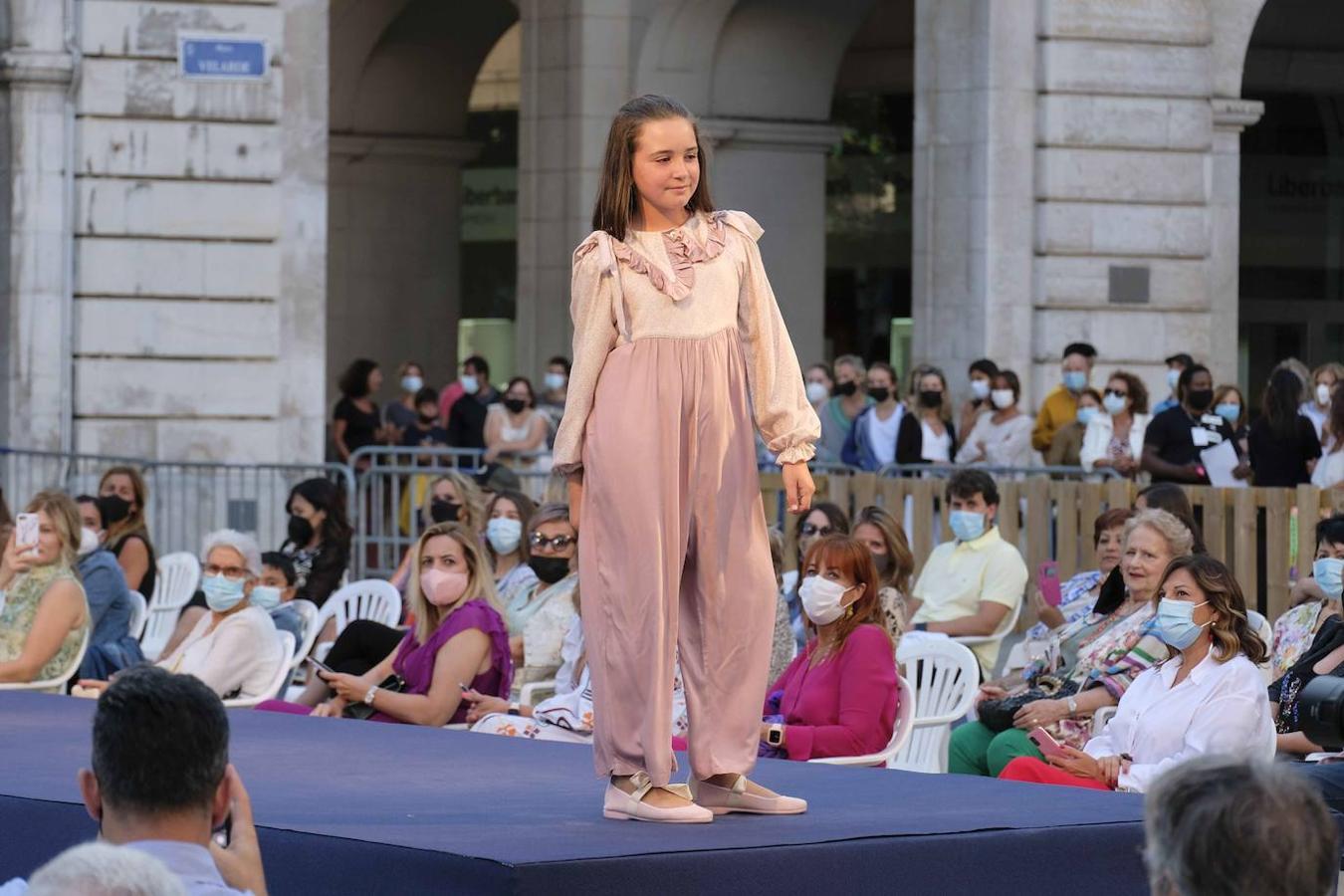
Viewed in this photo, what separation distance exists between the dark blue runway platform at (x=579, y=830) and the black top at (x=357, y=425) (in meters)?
11.6

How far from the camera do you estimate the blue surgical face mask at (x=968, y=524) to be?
1206 cm

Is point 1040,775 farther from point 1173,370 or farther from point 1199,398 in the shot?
point 1173,370

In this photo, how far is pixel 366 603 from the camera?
42.4 feet

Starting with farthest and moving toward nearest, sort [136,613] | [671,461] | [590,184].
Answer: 1. [590,184]
2. [136,613]
3. [671,461]

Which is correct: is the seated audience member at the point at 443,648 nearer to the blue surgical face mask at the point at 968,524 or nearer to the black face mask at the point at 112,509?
the blue surgical face mask at the point at 968,524

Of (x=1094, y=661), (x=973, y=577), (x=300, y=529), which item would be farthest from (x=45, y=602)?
(x=1094, y=661)

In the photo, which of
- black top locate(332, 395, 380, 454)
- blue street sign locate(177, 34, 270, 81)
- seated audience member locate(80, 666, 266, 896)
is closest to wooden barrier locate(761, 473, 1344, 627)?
blue street sign locate(177, 34, 270, 81)

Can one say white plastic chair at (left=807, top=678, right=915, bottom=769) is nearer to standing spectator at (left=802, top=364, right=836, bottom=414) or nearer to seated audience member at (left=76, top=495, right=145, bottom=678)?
seated audience member at (left=76, top=495, right=145, bottom=678)

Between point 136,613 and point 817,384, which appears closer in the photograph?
point 136,613

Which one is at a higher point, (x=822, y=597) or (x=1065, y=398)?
(x=1065, y=398)

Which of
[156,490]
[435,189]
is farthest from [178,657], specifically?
[435,189]

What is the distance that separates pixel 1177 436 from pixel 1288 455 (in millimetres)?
1010

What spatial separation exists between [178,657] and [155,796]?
610 centimetres

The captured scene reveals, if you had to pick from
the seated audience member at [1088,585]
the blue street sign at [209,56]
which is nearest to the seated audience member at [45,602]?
the seated audience member at [1088,585]
